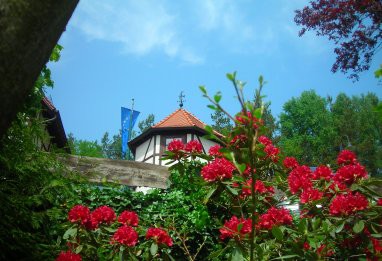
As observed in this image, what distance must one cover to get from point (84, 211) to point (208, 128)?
1409 millimetres

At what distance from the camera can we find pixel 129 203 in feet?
13.3

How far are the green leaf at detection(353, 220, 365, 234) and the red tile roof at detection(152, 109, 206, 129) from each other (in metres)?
19.2

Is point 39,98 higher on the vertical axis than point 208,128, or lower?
higher

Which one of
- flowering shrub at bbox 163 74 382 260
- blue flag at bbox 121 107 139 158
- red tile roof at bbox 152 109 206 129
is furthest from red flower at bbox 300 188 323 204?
blue flag at bbox 121 107 139 158

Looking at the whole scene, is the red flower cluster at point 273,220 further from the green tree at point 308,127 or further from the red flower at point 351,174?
the green tree at point 308,127

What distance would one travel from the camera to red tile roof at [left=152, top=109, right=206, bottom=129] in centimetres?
2209

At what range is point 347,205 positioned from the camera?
237 centimetres

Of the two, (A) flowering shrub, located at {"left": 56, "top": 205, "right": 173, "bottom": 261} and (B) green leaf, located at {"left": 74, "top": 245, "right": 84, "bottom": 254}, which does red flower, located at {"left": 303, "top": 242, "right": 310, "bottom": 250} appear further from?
(B) green leaf, located at {"left": 74, "top": 245, "right": 84, "bottom": 254}

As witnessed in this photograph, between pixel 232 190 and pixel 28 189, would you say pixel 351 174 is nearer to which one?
pixel 232 190

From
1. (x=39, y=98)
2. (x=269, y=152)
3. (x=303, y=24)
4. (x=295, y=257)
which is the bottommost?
(x=295, y=257)

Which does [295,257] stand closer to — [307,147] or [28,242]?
[28,242]

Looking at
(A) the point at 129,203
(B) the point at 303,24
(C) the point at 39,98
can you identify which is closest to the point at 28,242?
(C) the point at 39,98

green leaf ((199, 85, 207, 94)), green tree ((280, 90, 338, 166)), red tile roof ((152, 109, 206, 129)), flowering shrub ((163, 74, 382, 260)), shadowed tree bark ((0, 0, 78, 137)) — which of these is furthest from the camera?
green tree ((280, 90, 338, 166))

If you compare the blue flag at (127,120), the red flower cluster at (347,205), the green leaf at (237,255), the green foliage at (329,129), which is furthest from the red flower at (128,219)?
the green foliage at (329,129)
